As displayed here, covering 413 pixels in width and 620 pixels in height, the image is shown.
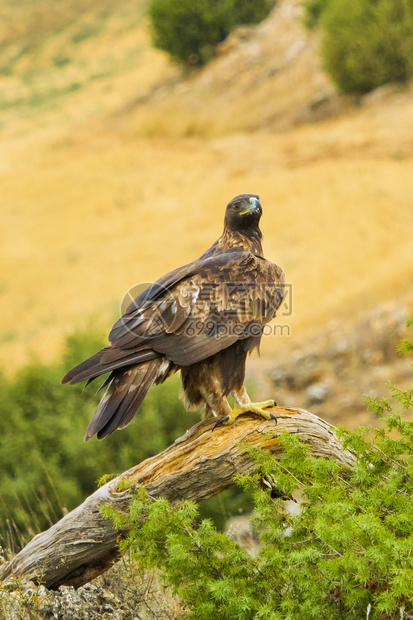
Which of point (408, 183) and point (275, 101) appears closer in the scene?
point (408, 183)

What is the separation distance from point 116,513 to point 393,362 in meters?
15.3

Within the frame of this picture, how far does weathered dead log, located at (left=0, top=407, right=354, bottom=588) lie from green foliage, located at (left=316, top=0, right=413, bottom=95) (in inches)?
1557

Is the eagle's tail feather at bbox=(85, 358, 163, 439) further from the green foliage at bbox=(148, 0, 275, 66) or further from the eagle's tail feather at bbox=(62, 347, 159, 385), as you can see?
the green foliage at bbox=(148, 0, 275, 66)

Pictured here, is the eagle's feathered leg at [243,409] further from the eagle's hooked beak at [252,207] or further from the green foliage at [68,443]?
the green foliage at [68,443]

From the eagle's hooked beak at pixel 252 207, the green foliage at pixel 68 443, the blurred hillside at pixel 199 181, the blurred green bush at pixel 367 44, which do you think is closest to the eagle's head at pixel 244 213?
the eagle's hooked beak at pixel 252 207

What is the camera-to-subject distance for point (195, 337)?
6043 mm

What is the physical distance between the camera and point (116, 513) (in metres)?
5.50

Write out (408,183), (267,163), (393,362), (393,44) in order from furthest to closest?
(393,44) → (267,163) → (408,183) → (393,362)

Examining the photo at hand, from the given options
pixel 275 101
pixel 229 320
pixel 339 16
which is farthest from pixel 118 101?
pixel 229 320

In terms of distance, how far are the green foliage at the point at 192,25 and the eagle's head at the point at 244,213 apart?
5072 cm

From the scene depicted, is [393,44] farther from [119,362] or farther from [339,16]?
[119,362]

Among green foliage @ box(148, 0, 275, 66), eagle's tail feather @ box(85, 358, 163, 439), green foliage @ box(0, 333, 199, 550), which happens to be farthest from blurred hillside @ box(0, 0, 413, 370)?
eagle's tail feather @ box(85, 358, 163, 439)

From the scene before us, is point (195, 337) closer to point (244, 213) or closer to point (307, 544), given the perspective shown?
point (244, 213)

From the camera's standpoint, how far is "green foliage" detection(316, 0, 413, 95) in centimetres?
4366
